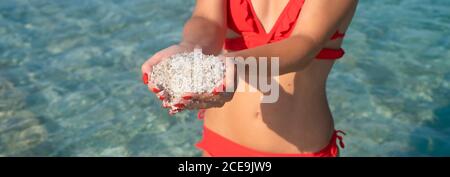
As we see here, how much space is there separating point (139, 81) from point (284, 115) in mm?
2699

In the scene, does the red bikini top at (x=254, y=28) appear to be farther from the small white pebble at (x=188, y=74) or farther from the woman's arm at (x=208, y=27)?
the small white pebble at (x=188, y=74)

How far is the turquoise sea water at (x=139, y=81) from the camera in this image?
439cm

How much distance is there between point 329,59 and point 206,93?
77cm

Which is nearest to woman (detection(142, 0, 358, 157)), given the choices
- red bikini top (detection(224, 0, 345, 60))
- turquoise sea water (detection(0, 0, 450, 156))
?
red bikini top (detection(224, 0, 345, 60))

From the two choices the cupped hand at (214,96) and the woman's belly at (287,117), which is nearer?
the cupped hand at (214,96)

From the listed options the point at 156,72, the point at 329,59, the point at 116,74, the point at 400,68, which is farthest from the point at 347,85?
the point at 156,72

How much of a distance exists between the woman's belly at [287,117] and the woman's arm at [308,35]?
0.31m

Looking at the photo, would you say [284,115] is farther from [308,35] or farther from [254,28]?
[308,35]

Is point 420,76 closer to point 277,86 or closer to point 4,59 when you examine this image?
point 277,86

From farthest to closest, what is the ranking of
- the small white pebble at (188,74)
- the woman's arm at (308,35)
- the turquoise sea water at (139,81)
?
the turquoise sea water at (139,81)
the woman's arm at (308,35)
the small white pebble at (188,74)

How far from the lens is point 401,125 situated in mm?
4531

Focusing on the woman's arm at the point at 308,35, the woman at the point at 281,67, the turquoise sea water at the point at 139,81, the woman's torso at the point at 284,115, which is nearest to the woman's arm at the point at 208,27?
the woman at the point at 281,67

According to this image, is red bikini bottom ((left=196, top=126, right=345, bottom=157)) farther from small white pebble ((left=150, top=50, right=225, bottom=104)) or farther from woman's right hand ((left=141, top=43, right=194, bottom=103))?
small white pebble ((left=150, top=50, right=225, bottom=104))
